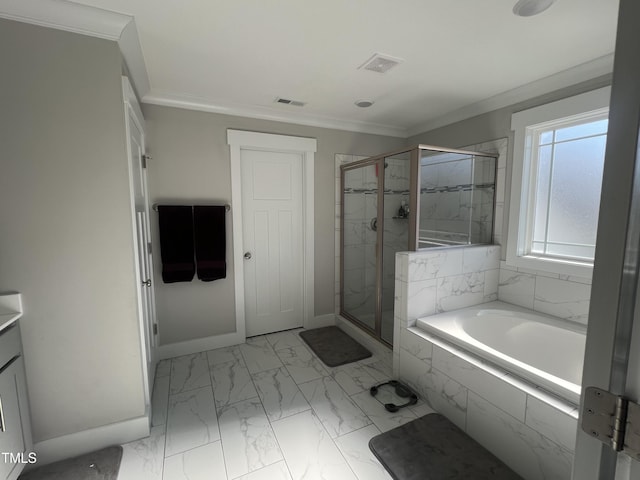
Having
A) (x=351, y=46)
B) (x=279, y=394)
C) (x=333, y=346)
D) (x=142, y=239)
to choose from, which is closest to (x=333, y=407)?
(x=279, y=394)

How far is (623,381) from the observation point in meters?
0.50

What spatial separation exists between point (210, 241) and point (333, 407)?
A: 172 cm

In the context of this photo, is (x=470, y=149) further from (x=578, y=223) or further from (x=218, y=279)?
(x=218, y=279)

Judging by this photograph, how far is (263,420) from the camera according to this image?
1967 mm

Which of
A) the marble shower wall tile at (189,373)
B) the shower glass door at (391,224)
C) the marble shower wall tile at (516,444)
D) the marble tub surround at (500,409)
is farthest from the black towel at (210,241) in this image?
the marble shower wall tile at (516,444)

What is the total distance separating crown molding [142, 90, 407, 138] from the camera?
97.4 inches

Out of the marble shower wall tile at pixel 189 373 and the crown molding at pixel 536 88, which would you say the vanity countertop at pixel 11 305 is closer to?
the marble shower wall tile at pixel 189 373

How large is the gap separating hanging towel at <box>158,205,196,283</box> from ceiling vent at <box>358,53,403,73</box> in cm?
182

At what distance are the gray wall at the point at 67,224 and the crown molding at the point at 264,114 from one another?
3.02 ft

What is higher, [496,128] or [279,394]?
[496,128]

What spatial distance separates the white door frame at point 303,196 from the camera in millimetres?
2793

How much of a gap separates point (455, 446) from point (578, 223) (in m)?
1.85

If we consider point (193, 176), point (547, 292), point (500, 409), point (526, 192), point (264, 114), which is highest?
point (264, 114)

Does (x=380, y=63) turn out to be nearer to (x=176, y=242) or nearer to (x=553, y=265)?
(x=553, y=265)
